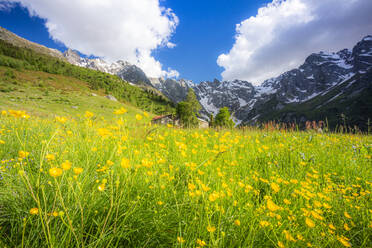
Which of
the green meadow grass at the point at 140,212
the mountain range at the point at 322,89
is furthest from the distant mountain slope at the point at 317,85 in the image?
the green meadow grass at the point at 140,212

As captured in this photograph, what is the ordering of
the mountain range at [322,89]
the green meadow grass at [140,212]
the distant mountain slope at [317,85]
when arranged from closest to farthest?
1. the green meadow grass at [140,212]
2. the mountain range at [322,89]
3. the distant mountain slope at [317,85]

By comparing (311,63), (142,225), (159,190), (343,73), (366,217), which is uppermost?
(311,63)

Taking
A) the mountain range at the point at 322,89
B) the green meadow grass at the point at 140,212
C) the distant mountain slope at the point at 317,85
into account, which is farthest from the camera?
the distant mountain slope at the point at 317,85

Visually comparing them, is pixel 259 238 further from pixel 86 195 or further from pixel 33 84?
pixel 33 84

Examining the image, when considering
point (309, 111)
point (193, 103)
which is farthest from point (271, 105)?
point (193, 103)

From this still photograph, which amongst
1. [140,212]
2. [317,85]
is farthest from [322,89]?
[140,212]

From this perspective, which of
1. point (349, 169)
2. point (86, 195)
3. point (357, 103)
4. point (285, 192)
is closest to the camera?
point (86, 195)

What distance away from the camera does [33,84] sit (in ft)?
95.0

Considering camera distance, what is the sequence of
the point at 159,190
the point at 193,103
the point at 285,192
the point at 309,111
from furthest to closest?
1. the point at 309,111
2. the point at 193,103
3. the point at 285,192
4. the point at 159,190

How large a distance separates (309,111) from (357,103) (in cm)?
2877

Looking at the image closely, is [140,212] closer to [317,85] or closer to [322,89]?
[322,89]

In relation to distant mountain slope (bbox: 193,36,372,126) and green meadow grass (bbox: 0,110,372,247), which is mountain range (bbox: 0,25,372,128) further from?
Result: green meadow grass (bbox: 0,110,372,247)

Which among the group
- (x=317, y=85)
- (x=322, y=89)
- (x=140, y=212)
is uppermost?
(x=317, y=85)

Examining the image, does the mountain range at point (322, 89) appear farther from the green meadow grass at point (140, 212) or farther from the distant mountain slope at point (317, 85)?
the green meadow grass at point (140, 212)
